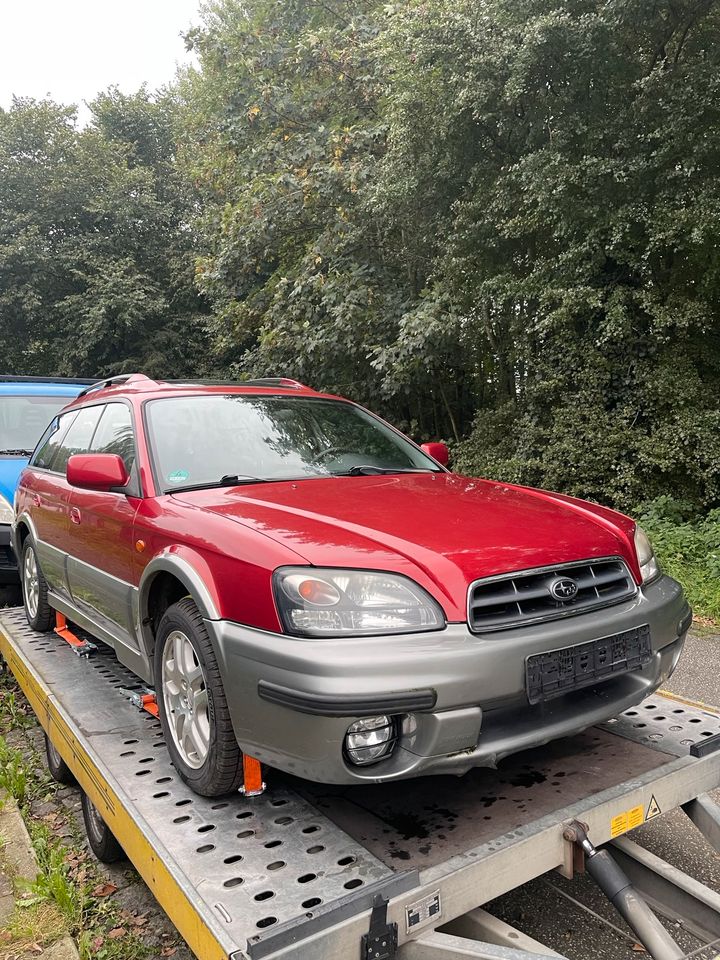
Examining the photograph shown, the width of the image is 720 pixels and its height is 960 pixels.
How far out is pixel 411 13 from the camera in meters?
9.62

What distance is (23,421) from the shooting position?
701cm

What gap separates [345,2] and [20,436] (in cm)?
1070

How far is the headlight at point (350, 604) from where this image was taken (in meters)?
2.14

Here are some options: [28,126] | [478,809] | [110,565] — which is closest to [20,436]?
[110,565]

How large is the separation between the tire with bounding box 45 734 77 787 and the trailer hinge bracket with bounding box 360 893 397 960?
87.1 inches

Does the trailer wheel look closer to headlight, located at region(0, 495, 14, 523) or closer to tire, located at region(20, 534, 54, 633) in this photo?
tire, located at region(20, 534, 54, 633)

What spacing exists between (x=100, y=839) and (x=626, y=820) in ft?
6.43

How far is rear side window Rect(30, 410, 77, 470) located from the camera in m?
4.71

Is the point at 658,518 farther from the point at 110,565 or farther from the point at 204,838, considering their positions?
the point at 204,838

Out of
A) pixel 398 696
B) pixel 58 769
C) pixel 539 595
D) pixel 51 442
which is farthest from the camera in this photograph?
pixel 51 442

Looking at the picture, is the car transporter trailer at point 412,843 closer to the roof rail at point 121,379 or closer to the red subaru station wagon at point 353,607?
the red subaru station wagon at point 353,607

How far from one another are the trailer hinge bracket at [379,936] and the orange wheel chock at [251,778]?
715 mm

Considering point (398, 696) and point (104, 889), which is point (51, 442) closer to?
point (104, 889)

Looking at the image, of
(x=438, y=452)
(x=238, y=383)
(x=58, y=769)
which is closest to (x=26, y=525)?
(x=58, y=769)
